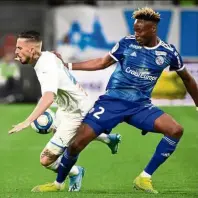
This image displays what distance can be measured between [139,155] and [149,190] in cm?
458

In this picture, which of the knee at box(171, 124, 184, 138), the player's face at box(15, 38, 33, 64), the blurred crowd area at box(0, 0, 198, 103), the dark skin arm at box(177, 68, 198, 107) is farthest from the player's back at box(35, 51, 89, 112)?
the blurred crowd area at box(0, 0, 198, 103)

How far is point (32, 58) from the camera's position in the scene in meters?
10.1

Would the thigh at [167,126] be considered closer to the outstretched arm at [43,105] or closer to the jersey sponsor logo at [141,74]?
the jersey sponsor logo at [141,74]

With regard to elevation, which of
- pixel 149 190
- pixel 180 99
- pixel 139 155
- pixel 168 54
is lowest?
pixel 180 99

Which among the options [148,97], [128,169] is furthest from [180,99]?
[148,97]

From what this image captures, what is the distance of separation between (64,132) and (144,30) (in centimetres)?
152

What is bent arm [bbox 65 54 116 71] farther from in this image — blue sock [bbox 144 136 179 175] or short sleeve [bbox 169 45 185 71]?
blue sock [bbox 144 136 179 175]

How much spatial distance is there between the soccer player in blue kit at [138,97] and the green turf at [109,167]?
56 cm

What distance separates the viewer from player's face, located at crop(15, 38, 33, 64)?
10.1 meters

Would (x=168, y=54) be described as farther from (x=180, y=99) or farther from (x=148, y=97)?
(x=180, y=99)

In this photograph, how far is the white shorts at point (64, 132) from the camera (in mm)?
10430

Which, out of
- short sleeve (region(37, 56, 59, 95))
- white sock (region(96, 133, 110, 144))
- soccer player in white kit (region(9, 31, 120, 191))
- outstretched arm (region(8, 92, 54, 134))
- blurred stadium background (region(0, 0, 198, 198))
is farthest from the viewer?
blurred stadium background (region(0, 0, 198, 198))

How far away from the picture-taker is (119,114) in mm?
10453

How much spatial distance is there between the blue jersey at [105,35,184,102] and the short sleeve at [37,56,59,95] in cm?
89
